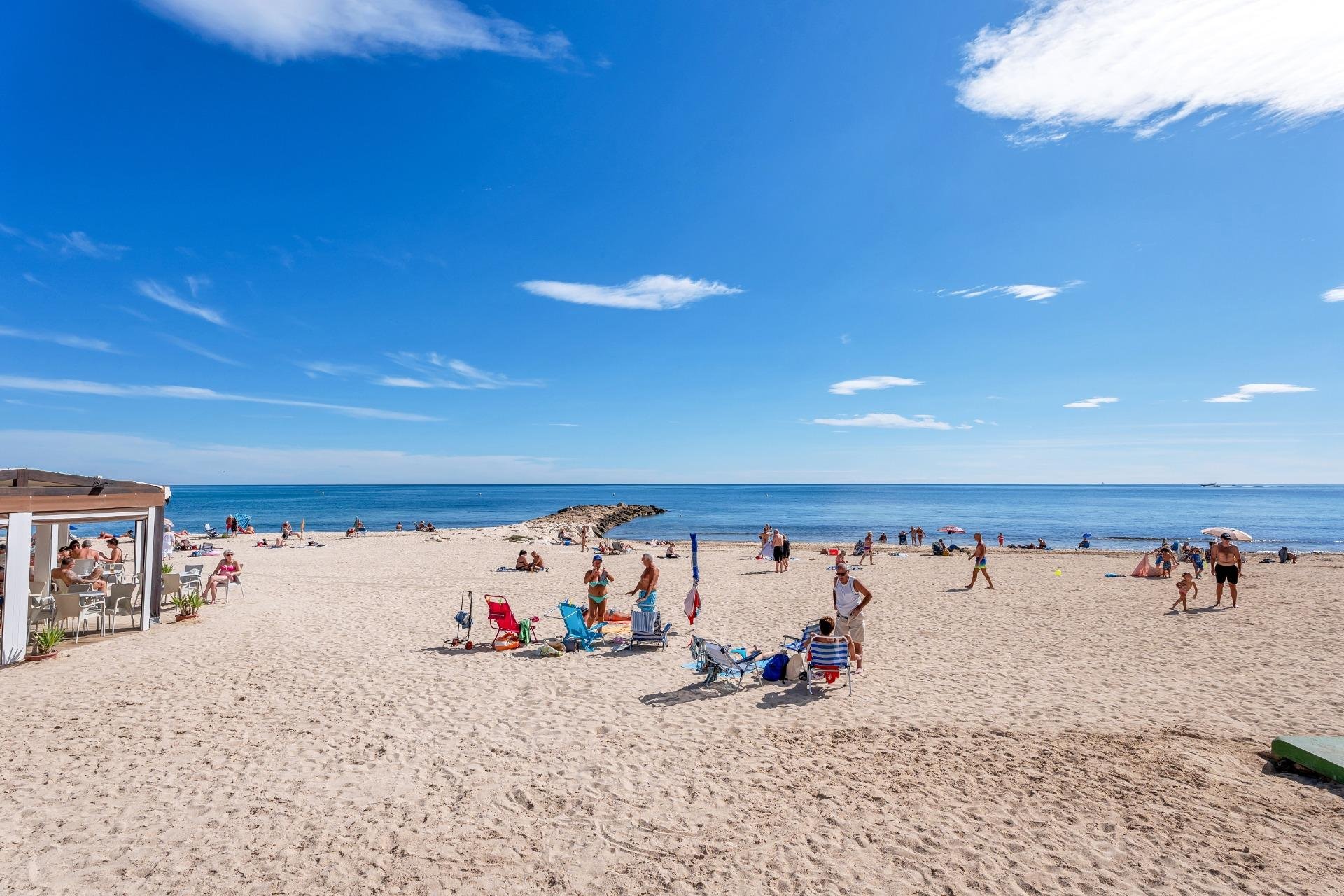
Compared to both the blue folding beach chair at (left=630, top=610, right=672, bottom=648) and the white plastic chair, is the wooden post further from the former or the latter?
the blue folding beach chair at (left=630, top=610, right=672, bottom=648)

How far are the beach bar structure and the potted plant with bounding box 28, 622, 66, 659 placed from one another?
195mm

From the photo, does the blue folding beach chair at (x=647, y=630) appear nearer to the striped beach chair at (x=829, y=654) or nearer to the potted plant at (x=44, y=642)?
the striped beach chair at (x=829, y=654)

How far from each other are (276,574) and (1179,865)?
21.5 m

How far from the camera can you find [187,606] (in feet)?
40.5

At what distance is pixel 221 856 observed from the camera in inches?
182

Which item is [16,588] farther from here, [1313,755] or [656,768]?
[1313,755]

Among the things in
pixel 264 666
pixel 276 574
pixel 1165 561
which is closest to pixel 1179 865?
pixel 264 666

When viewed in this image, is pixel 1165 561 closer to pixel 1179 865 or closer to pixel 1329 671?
pixel 1329 671

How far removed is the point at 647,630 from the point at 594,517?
52766 mm

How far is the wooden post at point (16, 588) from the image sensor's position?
29.2 ft

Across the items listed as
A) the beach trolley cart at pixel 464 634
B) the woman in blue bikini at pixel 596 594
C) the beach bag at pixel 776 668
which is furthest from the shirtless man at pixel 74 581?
the beach bag at pixel 776 668

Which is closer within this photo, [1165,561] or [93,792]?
[93,792]

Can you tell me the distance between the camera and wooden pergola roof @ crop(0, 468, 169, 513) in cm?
910

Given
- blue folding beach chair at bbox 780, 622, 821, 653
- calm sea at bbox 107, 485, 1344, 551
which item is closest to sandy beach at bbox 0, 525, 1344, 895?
blue folding beach chair at bbox 780, 622, 821, 653
